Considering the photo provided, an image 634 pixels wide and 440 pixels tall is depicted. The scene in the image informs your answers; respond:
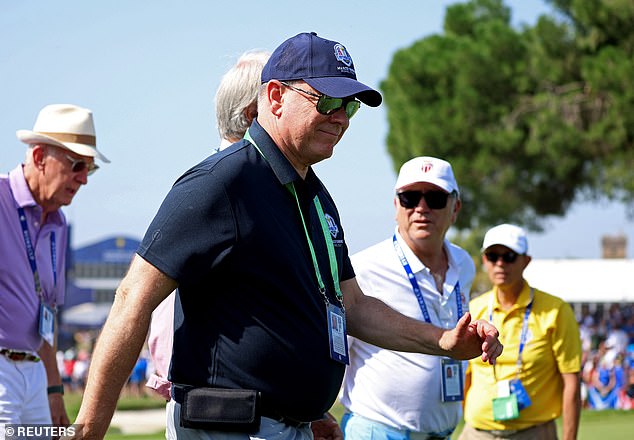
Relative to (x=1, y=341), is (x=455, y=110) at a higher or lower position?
higher

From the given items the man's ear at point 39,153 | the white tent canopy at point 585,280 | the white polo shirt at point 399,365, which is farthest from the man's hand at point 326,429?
the white tent canopy at point 585,280

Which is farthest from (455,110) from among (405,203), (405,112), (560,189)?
(405,203)

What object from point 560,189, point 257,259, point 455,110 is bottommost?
point 257,259

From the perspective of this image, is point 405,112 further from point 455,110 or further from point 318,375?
point 318,375

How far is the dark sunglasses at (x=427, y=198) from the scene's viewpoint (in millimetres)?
5891

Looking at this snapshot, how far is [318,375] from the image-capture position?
3367 mm

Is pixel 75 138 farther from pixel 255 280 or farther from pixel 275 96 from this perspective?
pixel 255 280

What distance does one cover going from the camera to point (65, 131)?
6.05 meters

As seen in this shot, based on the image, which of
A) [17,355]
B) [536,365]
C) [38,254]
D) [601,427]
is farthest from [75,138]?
[601,427]


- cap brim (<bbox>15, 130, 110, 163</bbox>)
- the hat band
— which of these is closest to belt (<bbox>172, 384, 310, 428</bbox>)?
cap brim (<bbox>15, 130, 110, 163</bbox>)

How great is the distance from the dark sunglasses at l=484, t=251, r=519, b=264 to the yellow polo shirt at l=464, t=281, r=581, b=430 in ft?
1.10

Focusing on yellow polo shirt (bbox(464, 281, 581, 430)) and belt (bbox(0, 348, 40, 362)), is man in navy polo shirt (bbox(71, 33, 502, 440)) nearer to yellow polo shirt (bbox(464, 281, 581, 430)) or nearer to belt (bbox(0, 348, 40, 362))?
belt (bbox(0, 348, 40, 362))

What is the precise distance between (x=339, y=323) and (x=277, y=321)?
0.30 metres
